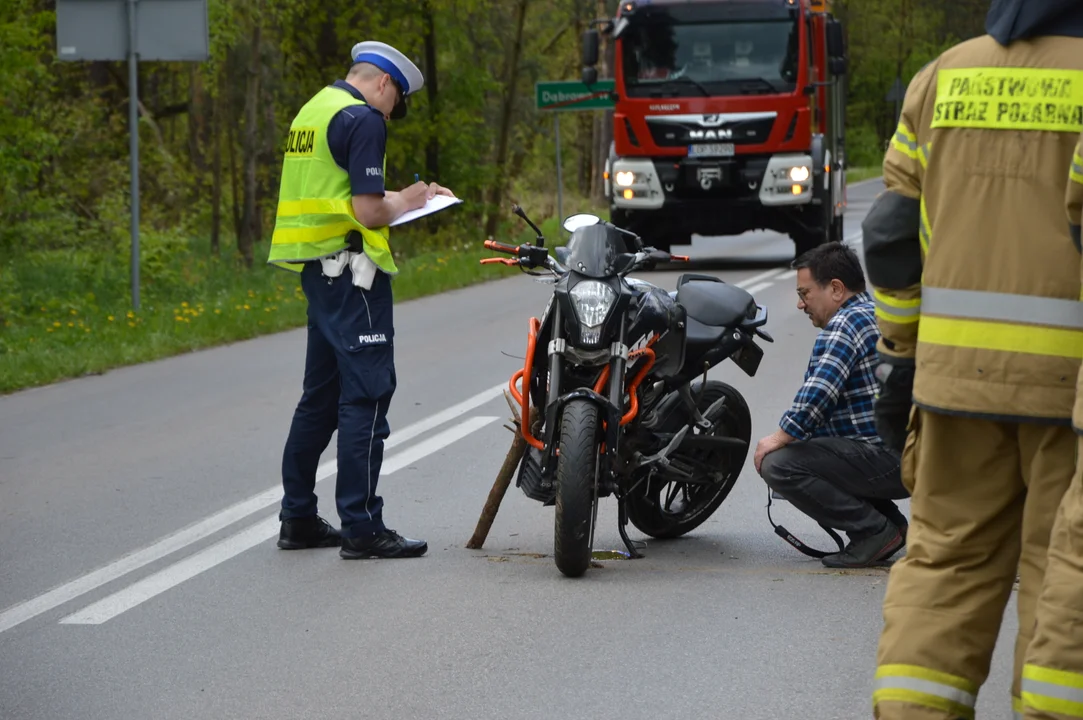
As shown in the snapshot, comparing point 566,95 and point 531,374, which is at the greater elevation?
point 566,95

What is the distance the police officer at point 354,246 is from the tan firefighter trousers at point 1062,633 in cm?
356

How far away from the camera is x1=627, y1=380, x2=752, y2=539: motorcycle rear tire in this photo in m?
6.89

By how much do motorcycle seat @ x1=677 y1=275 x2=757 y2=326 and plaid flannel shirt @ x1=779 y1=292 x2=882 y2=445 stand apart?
0.40 metres

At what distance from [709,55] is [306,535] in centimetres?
1480

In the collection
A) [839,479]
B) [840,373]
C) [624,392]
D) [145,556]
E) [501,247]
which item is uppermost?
[501,247]

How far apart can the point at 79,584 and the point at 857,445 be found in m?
2.81

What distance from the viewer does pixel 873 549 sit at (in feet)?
21.0

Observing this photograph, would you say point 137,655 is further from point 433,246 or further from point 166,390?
point 433,246

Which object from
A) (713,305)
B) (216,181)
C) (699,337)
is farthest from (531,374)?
(216,181)

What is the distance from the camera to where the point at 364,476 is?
671cm

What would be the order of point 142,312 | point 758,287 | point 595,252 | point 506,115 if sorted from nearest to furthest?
point 595,252 < point 142,312 < point 758,287 < point 506,115

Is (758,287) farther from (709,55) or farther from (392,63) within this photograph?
(392,63)

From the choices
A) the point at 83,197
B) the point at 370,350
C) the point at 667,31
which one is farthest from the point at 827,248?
the point at 83,197

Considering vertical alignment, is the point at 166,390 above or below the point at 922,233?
below
